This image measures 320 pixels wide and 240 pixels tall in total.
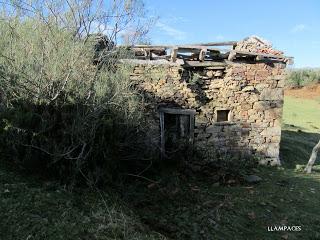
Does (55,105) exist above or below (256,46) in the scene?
below

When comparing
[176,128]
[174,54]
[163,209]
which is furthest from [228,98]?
[163,209]

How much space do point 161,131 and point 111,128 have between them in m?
3.16

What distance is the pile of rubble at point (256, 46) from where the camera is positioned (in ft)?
35.6

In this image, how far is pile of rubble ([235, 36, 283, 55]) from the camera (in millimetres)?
10852

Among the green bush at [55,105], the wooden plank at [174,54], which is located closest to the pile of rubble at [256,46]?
the wooden plank at [174,54]

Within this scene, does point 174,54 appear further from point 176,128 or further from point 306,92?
point 306,92

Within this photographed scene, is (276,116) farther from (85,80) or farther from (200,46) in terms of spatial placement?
(85,80)

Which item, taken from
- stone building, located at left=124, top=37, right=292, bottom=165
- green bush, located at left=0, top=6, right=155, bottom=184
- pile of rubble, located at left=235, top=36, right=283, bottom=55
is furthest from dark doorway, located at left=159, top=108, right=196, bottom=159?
green bush, located at left=0, top=6, right=155, bottom=184

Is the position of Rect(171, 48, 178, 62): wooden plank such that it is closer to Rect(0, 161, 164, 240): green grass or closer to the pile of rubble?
the pile of rubble

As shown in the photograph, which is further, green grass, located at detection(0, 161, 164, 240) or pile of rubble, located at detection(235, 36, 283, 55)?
pile of rubble, located at detection(235, 36, 283, 55)

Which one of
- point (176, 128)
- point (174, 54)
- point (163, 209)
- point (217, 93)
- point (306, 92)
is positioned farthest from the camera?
point (306, 92)

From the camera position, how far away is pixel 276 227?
6.56 metres

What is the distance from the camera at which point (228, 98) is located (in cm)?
1047

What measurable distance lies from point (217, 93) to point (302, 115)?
1507cm
